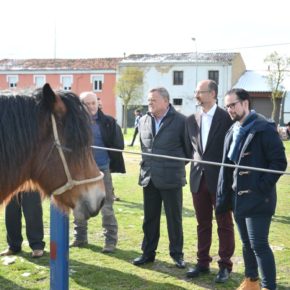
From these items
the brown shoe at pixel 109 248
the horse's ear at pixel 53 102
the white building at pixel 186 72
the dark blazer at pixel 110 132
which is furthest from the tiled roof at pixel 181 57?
the horse's ear at pixel 53 102

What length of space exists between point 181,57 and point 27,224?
4753 centimetres

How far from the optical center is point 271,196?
4121 millimetres

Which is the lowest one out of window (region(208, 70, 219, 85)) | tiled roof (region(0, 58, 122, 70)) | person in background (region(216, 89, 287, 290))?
person in background (region(216, 89, 287, 290))

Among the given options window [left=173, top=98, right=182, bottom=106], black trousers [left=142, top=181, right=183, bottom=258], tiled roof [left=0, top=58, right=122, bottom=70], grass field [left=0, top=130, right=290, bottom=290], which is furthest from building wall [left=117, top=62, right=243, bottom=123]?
black trousers [left=142, top=181, right=183, bottom=258]

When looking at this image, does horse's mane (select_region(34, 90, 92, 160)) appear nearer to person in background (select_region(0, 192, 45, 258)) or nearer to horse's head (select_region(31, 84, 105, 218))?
horse's head (select_region(31, 84, 105, 218))

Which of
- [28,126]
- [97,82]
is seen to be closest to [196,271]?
[28,126]

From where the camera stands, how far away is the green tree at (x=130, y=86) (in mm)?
45844

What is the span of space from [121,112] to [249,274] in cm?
4786

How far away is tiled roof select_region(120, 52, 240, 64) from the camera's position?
163 feet

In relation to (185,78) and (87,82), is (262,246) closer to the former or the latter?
(185,78)

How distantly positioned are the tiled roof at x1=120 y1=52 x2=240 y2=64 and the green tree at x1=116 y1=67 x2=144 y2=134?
14.1 feet

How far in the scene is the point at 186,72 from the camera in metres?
50.2

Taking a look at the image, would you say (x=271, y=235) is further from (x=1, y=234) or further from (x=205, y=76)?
(x=205, y=76)

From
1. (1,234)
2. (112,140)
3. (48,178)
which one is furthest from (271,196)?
(1,234)
